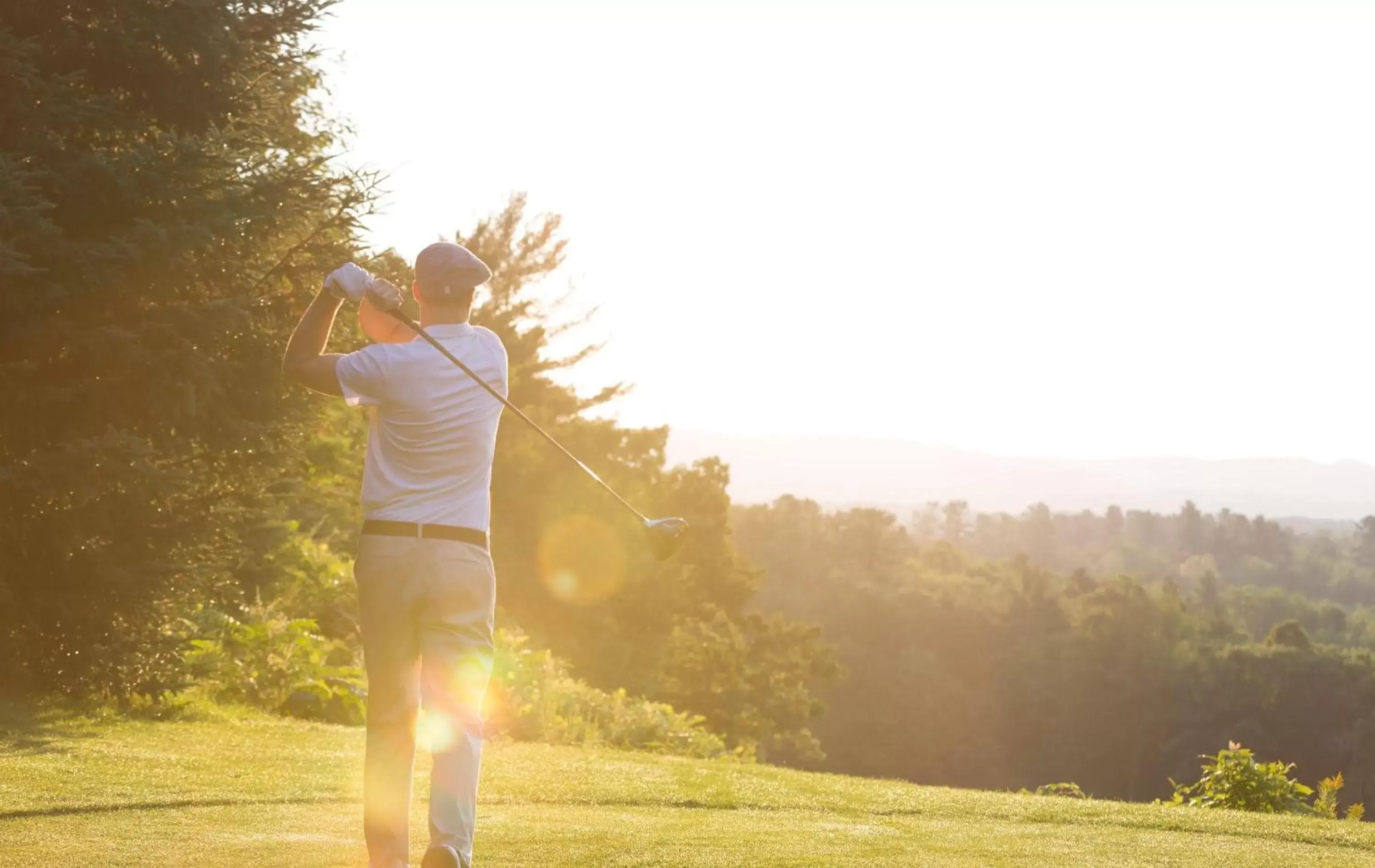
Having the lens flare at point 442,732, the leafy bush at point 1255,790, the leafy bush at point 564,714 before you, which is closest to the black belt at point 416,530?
the lens flare at point 442,732

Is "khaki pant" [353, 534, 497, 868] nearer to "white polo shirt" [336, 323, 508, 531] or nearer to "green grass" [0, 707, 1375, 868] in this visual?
"white polo shirt" [336, 323, 508, 531]

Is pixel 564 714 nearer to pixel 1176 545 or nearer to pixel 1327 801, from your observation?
pixel 1327 801

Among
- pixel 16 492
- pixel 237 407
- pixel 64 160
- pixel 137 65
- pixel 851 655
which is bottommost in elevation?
pixel 851 655

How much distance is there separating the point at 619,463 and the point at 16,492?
98.6ft

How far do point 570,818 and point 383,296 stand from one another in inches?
138

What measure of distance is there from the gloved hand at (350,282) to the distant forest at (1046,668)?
5655 centimetres

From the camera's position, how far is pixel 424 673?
5105mm

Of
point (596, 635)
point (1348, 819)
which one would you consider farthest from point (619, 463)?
point (1348, 819)

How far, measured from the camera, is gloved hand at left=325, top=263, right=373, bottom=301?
5082mm

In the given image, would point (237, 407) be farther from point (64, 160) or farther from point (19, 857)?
point (19, 857)

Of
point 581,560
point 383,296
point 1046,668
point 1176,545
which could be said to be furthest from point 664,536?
point 1176,545

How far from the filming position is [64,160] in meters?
11.6

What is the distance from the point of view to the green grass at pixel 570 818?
20.1ft

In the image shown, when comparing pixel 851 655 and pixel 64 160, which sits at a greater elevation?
pixel 64 160
